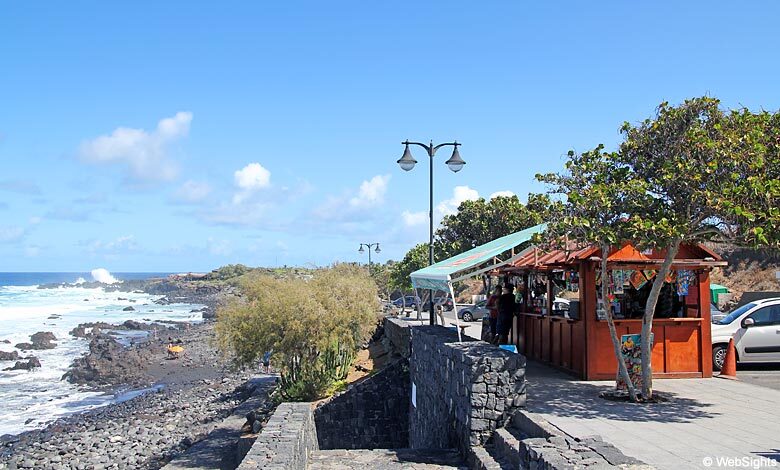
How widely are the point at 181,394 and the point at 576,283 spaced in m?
22.6

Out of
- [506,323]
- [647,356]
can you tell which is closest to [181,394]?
[506,323]

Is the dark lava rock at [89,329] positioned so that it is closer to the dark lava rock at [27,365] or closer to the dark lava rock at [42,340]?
the dark lava rock at [42,340]

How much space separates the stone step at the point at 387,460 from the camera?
10.2 meters

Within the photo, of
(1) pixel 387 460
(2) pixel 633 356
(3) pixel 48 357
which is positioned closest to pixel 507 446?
(1) pixel 387 460

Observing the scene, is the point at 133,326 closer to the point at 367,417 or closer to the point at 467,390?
the point at 367,417

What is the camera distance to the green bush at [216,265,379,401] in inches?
773

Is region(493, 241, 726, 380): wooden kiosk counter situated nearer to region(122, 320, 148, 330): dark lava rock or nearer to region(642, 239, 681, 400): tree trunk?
region(642, 239, 681, 400): tree trunk

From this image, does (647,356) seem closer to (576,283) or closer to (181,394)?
(576,283)

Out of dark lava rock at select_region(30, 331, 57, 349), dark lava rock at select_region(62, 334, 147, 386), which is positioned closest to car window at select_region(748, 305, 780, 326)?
dark lava rock at select_region(62, 334, 147, 386)

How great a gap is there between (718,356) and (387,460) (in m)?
7.86

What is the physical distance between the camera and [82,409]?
29.1 metres

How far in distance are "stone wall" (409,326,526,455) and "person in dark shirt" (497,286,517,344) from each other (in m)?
2.02

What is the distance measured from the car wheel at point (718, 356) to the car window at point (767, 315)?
113 cm

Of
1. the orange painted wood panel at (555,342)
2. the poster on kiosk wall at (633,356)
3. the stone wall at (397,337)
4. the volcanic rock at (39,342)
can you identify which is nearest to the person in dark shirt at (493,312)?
the orange painted wood panel at (555,342)
